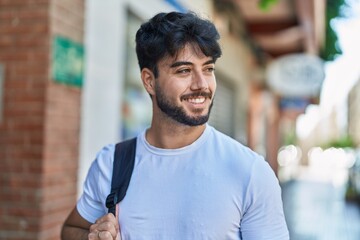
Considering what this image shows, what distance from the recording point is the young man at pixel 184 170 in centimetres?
165

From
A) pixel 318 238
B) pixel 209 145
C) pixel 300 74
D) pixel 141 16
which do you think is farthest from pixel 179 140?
pixel 300 74

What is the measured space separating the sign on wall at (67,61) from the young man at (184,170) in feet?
6.06

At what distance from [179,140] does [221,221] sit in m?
0.35

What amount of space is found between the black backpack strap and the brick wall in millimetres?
1751

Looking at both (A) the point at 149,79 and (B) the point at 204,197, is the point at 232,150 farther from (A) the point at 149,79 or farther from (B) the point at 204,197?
(A) the point at 149,79

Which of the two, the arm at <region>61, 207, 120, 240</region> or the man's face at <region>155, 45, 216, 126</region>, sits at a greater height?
the man's face at <region>155, 45, 216, 126</region>

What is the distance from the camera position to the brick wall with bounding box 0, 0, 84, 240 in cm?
353

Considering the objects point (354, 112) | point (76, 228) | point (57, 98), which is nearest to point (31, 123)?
point (57, 98)

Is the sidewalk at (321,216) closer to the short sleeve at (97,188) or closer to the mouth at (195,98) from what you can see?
the short sleeve at (97,188)

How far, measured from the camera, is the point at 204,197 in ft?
5.45

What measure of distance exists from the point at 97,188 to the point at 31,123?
6.01 ft

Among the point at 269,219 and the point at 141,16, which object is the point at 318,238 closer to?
the point at 141,16

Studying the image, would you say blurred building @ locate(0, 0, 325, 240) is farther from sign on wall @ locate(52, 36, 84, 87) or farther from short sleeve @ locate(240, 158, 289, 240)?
short sleeve @ locate(240, 158, 289, 240)

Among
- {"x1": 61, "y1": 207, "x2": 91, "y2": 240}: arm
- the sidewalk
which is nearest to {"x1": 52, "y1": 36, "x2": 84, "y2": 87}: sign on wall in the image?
{"x1": 61, "y1": 207, "x2": 91, "y2": 240}: arm
